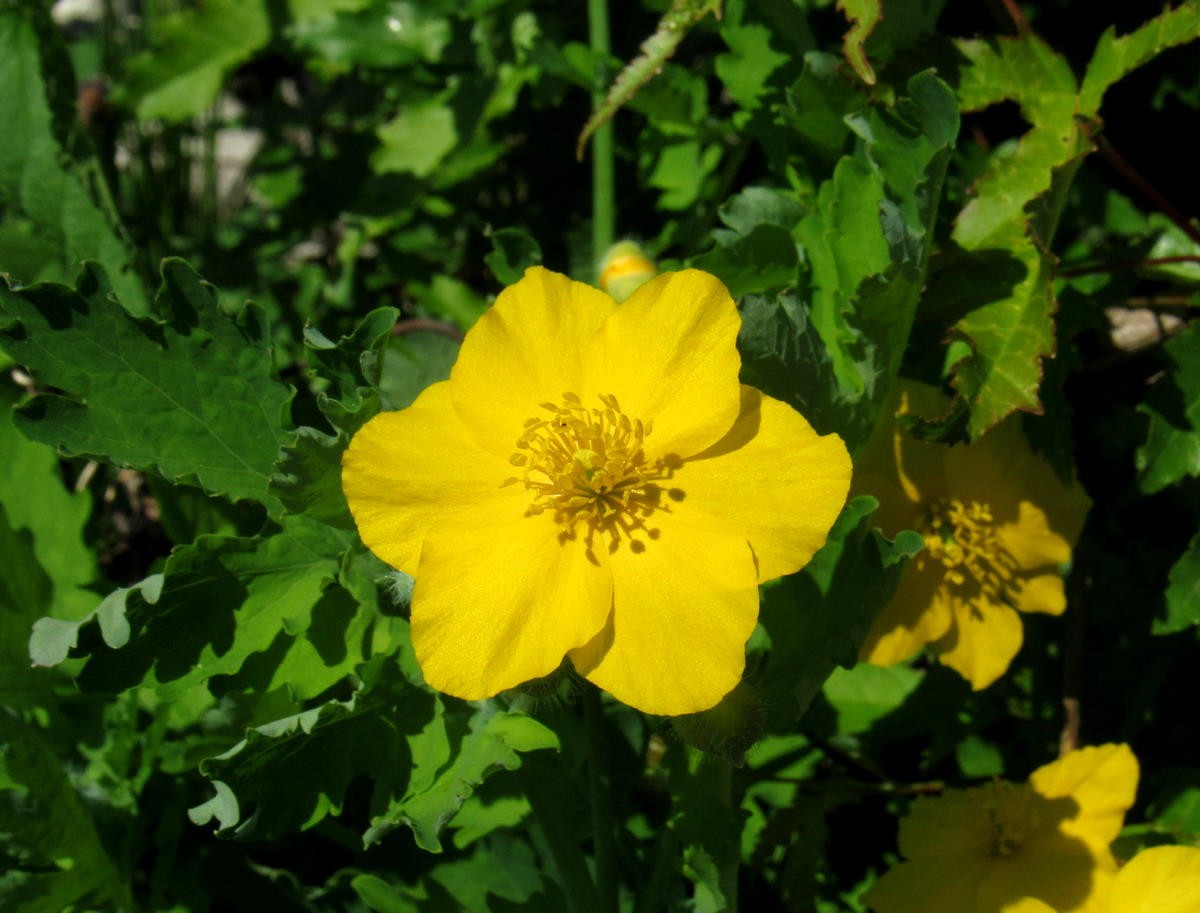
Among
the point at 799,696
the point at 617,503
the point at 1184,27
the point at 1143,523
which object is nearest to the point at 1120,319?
the point at 1143,523

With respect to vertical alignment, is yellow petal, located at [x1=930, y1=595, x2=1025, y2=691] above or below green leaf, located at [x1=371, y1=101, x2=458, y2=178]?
below

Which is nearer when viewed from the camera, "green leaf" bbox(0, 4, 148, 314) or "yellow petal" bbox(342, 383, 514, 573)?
"yellow petal" bbox(342, 383, 514, 573)

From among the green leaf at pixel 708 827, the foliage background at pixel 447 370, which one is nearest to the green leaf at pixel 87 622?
the foliage background at pixel 447 370

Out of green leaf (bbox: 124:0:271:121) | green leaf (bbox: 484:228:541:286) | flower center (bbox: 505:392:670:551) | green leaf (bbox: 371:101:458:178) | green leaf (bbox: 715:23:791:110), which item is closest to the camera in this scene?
flower center (bbox: 505:392:670:551)

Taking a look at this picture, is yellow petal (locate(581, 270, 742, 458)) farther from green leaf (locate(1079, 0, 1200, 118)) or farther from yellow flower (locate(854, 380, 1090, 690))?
green leaf (locate(1079, 0, 1200, 118))

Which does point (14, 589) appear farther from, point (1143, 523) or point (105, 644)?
point (1143, 523)

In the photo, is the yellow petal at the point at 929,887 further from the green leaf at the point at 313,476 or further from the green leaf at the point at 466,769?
the green leaf at the point at 313,476

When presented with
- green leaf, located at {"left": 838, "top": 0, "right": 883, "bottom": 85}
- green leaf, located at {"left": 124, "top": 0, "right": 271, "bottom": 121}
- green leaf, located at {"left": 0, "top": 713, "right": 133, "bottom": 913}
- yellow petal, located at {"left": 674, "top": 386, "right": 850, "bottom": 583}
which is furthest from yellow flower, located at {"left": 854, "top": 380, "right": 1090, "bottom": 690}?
green leaf, located at {"left": 124, "top": 0, "right": 271, "bottom": 121}
